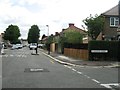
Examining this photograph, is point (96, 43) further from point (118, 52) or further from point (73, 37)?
point (73, 37)

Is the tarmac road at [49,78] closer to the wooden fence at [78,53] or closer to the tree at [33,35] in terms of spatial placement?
the wooden fence at [78,53]

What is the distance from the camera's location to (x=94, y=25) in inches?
1759

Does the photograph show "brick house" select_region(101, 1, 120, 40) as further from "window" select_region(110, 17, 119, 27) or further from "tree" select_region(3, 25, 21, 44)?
"tree" select_region(3, 25, 21, 44)

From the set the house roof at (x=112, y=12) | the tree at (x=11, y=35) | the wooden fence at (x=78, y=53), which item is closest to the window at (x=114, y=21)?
the house roof at (x=112, y=12)

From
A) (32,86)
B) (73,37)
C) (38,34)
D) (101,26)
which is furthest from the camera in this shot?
(38,34)

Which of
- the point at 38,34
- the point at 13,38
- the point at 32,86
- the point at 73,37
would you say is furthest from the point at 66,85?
the point at 38,34

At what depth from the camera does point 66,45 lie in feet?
149

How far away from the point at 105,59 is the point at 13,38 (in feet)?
367

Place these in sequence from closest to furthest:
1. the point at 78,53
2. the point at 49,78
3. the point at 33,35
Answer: the point at 49,78 < the point at 78,53 < the point at 33,35

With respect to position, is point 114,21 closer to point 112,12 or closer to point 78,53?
point 112,12

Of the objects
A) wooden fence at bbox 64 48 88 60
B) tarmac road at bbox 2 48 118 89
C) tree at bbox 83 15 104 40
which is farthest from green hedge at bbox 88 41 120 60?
tree at bbox 83 15 104 40

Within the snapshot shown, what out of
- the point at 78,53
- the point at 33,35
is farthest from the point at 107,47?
the point at 33,35

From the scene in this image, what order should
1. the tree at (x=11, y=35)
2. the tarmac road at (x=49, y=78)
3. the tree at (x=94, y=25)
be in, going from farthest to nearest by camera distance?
the tree at (x=11, y=35) → the tree at (x=94, y=25) → the tarmac road at (x=49, y=78)

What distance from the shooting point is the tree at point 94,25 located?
43.7m
